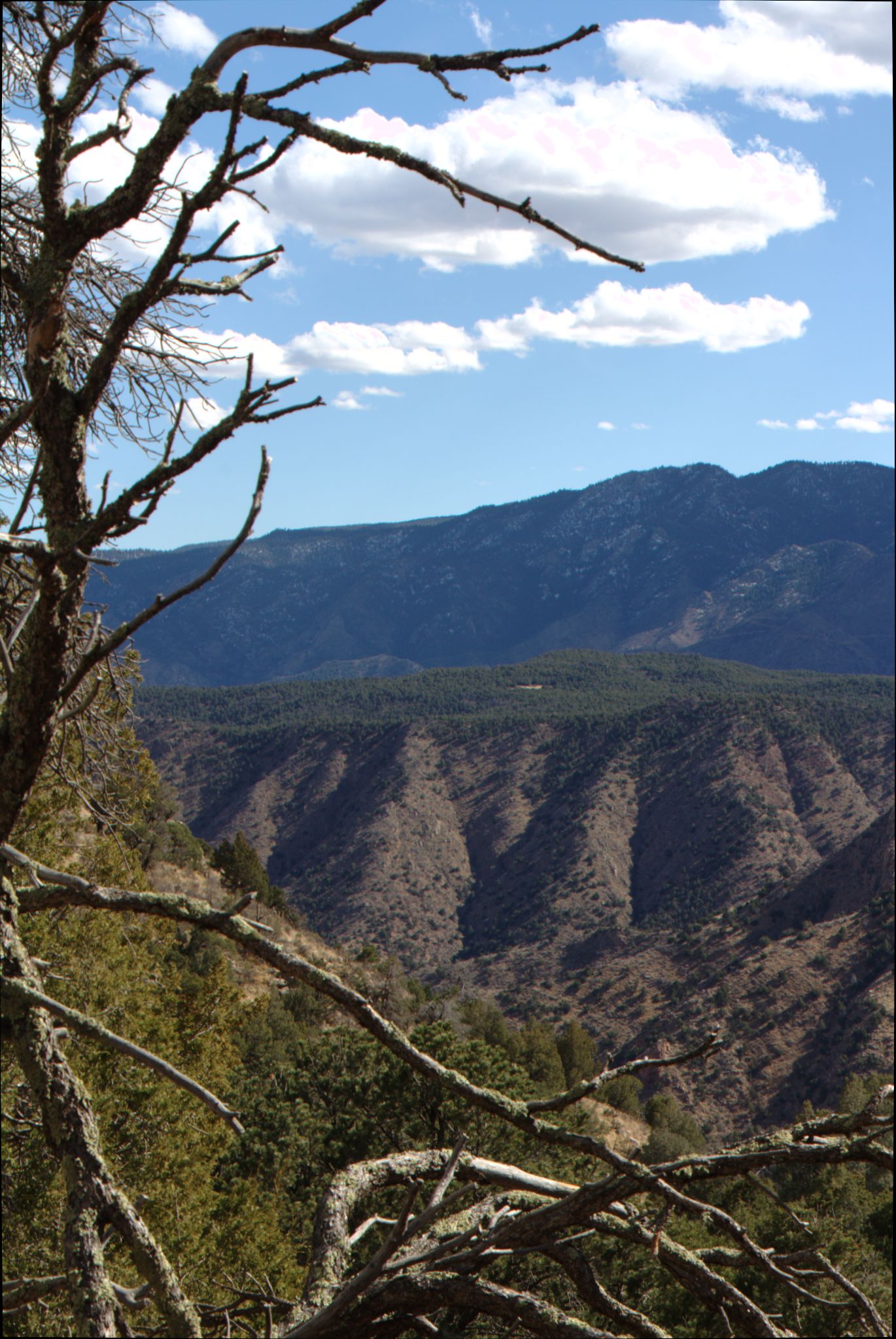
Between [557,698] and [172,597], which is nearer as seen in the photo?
[172,597]

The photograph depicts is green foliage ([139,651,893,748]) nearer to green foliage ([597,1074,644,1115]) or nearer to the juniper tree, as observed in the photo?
green foliage ([597,1074,644,1115])

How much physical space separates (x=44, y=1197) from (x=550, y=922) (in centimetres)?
Answer: 10809

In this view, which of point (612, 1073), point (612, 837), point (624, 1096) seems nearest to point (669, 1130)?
point (624, 1096)

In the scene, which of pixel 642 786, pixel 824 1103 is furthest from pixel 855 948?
pixel 642 786

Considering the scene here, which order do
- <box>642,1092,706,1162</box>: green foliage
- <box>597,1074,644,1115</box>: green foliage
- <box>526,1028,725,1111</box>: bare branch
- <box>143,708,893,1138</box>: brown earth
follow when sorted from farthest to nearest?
1. <box>143,708,893,1138</box>: brown earth
2. <box>597,1074,644,1115</box>: green foliage
3. <box>642,1092,706,1162</box>: green foliage
4. <box>526,1028,725,1111</box>: bare branch

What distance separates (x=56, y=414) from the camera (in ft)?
9.41

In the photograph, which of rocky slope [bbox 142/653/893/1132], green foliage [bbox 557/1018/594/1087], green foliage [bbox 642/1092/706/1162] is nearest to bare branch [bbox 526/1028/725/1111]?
green foliage [bbox 642/1092/706/1162]

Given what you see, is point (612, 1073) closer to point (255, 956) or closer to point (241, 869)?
point (255, 956)

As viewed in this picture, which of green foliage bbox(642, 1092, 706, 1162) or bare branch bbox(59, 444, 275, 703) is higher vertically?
bare branch bbox(59, 444, 275, 703)

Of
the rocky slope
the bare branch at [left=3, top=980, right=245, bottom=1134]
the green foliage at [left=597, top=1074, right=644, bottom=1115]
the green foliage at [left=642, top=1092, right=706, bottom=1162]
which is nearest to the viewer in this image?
the bare branch at [left=3, top=980, right=245, bottom=1134]

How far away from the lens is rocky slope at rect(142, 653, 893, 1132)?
81688 millimetres

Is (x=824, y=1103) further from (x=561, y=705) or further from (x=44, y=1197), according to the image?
(x=561, y=705)

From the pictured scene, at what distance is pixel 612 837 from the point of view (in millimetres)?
129375

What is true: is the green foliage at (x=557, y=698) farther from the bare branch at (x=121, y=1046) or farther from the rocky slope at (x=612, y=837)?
the bare branch at (x=121, y=1046)
